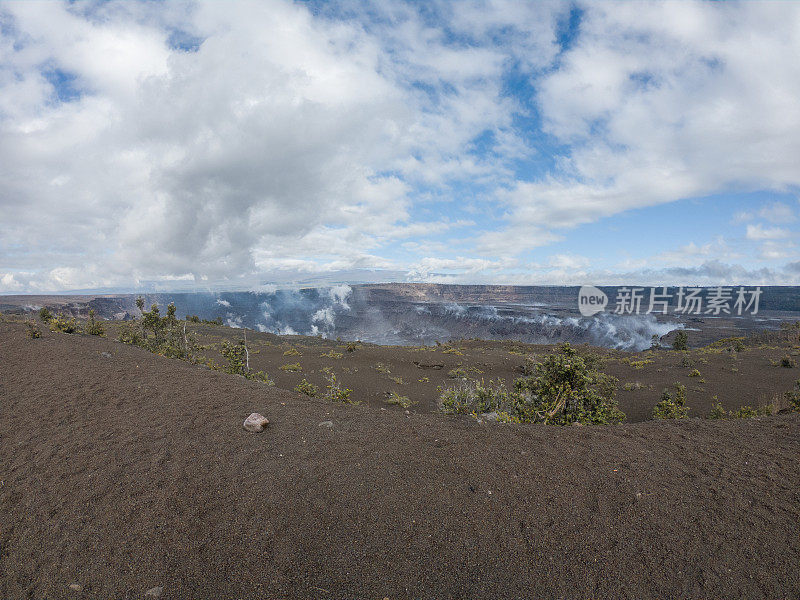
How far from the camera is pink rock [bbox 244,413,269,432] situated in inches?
279

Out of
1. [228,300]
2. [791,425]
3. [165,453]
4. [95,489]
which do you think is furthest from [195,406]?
[228,300]

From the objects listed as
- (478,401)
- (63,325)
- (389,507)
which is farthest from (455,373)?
(63,325)

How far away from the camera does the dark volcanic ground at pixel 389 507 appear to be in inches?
146

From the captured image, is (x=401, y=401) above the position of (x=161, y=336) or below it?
below

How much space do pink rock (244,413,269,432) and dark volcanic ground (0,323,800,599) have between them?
189mm

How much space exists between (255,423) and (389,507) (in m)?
3.62

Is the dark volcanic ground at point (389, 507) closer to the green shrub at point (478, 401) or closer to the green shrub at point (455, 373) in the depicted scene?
the green shrub at point (478, 401)

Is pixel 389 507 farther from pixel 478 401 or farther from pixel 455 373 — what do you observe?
pixel 455 373

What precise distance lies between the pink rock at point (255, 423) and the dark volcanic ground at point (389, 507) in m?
0.19

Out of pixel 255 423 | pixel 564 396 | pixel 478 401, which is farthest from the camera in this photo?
pixel 478 401

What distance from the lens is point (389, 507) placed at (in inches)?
189

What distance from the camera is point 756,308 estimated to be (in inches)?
4665

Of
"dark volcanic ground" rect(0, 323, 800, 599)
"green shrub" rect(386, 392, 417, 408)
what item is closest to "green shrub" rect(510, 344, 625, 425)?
"dark volcanic ground" rect(0, 323, 800, 599)

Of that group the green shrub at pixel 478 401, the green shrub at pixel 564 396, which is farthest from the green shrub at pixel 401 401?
the green shrub at pixel 564 396
